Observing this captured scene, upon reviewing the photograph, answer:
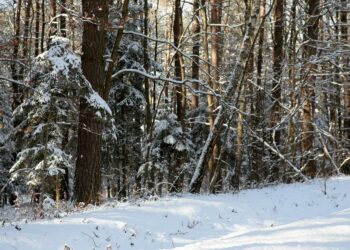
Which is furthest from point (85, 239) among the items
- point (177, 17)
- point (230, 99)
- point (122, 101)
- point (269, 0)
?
point (122, 101)

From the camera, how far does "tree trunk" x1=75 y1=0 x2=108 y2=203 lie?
1048 cm

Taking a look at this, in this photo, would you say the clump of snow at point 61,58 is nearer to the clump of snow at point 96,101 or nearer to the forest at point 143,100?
the forest at point 143,100

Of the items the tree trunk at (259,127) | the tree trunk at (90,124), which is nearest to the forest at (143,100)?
the tree trunk at (90,124)

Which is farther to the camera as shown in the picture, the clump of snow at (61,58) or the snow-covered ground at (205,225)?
the clump of snow at (61,58)

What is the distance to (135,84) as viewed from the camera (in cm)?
2405

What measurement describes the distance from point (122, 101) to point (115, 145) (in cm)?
264

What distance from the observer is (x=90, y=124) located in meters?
10.5

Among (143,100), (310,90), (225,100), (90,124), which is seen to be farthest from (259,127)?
(90,124)

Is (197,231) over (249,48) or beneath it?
beneath

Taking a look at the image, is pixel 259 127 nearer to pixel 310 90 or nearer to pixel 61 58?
pixel 310 90

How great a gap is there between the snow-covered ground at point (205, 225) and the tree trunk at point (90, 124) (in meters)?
1.90

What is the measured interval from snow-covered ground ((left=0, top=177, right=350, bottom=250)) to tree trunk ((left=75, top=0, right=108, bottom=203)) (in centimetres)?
190

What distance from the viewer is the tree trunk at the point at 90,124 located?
34.4 ft

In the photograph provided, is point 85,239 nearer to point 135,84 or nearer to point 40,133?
point 40,133
